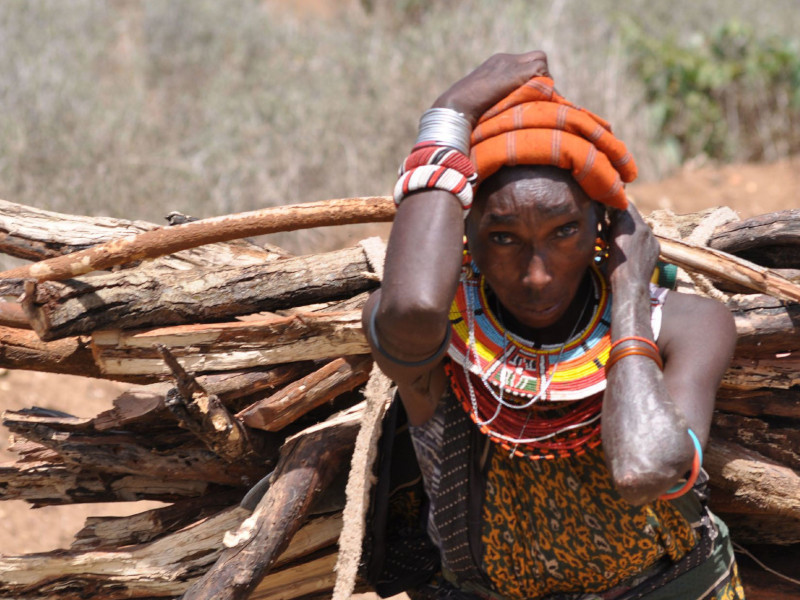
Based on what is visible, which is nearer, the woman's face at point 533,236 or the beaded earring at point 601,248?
the woman's face at point 533,236

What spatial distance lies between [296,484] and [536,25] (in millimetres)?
7123

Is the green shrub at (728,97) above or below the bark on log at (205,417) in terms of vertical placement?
above

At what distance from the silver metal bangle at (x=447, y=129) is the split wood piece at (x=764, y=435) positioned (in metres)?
1.19

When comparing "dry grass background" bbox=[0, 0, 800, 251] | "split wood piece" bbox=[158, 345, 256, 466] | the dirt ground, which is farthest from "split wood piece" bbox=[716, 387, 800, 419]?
"dry grass background" bbox=[0, 0, 800, 251]

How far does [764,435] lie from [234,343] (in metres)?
1.48

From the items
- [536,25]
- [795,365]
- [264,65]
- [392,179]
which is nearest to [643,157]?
[536,25]

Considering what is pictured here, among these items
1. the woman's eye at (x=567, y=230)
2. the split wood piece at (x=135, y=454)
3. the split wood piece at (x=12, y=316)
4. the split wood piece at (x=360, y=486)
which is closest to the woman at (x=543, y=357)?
the woman's eye at (x=567, y=230)

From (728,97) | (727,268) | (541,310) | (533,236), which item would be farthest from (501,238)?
(728,97)

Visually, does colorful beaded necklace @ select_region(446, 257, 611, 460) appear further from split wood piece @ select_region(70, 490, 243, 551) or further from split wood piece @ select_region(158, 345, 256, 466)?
split wood piece @ select_region(70, 490, 243, 551)

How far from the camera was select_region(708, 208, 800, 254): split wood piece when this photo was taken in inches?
101

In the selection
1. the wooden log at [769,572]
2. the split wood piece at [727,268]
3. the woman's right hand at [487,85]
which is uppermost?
the woman's right hand at [487,85]

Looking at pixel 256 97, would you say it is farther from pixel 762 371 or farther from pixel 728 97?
pixel 762 371

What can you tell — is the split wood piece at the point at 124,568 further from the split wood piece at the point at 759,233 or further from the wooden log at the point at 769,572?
the split wood piece at the point at 759,233

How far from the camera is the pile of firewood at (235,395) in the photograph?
7.95 ft
